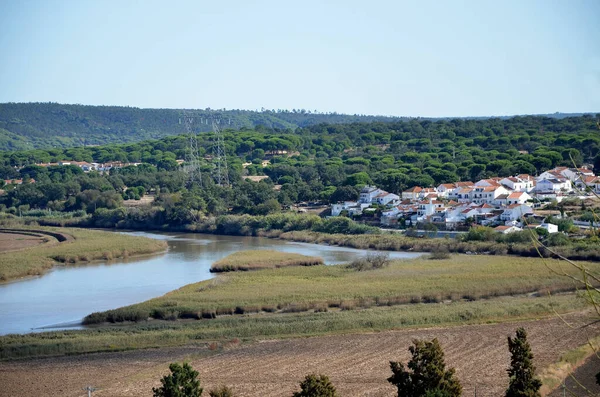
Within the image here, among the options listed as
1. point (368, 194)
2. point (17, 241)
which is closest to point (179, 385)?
point (17, 241)

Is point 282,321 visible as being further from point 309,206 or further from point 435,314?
point 309,206

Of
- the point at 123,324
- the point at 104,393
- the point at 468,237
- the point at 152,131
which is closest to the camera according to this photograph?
the point at 104,393

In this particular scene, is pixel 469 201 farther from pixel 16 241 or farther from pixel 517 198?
pixel 16 241

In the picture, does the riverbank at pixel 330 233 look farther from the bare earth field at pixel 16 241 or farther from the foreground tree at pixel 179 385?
the foreground tree at pixel 179 385

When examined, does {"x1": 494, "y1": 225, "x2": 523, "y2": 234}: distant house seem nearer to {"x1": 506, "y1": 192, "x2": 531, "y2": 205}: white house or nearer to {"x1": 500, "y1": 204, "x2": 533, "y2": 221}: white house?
{"x1": 500, "y1": 204, "x2": 533, "y2": 221}: white house

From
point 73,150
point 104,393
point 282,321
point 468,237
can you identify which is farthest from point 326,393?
point 73,150

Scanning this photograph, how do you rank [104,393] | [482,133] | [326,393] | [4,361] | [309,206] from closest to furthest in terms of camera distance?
1. [326,393]
2. [104,393]
3. [4,361]
4. [309,206]
5. [482,133]

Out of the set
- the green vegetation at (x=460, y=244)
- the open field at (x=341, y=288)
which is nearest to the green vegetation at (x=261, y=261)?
the open field at (x=341, y=288)
